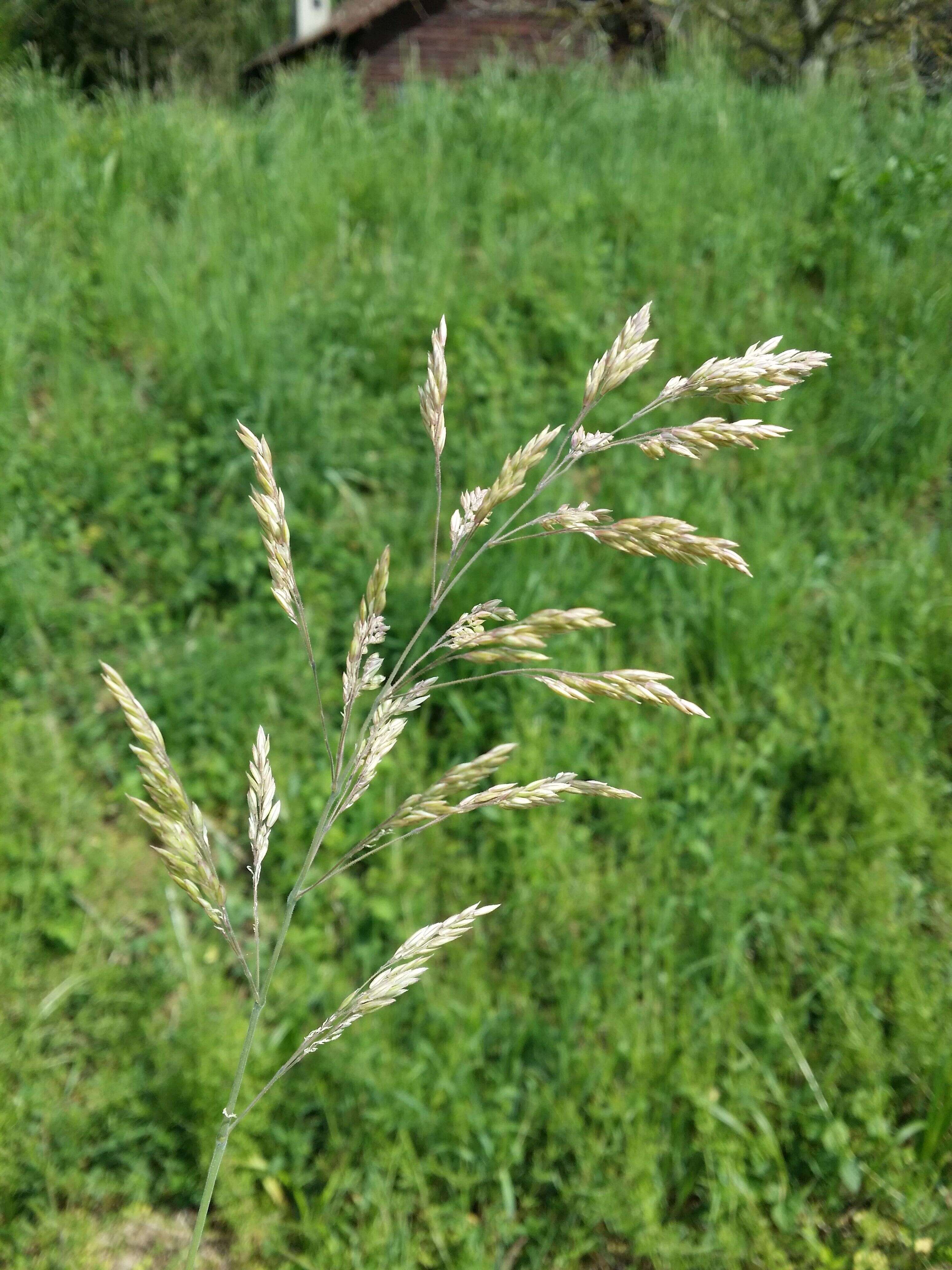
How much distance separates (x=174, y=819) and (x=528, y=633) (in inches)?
13.3

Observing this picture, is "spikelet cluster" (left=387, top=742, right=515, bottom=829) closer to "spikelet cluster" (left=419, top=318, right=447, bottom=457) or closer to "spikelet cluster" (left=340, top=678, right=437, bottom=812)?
"spikelet cluster" (left=340, top=678, right=437, bottom=812)

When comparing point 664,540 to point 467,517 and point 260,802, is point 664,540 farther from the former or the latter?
point 260,802

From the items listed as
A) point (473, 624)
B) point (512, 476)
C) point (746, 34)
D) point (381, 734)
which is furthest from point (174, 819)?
point (746, 34)

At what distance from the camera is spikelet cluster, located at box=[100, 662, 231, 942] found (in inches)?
31.8

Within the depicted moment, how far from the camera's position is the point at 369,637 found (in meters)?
0.86

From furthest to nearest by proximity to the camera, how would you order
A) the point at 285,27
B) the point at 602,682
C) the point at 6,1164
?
the point at 285,27 → the point at 6,1164 → the point at 602,682

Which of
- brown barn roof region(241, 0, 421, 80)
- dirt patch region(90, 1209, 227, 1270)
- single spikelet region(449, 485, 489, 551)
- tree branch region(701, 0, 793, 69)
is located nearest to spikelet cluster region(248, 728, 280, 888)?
single spikelet region(449, 485, 489, 551)

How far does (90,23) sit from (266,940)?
1574 cm

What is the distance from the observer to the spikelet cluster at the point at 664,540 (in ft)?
2.65

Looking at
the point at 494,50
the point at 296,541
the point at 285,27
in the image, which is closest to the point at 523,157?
the point at 296,541

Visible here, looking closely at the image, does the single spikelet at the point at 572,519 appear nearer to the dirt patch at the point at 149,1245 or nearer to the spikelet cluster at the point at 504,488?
the spikelet cluster at the point at 504,488

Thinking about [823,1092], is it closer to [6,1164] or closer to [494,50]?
[6,1164]

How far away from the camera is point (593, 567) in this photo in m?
3.66

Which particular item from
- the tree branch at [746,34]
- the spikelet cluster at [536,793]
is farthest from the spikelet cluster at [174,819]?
the tree branch at [746,34]
